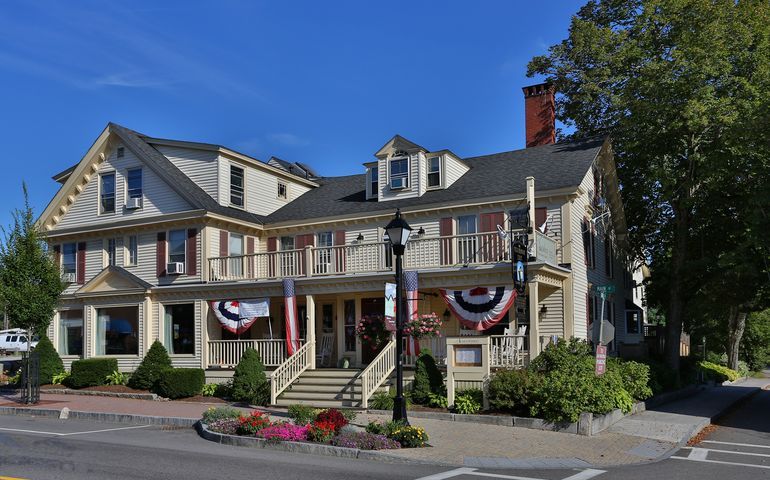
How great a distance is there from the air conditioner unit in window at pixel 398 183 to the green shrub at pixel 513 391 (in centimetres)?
1092

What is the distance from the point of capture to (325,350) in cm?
2533

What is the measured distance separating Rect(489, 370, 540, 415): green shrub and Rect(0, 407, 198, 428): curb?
7110 millimetres

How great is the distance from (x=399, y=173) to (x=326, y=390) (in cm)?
934

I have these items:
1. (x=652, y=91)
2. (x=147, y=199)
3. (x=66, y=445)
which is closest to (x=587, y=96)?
(x=652, y=91)

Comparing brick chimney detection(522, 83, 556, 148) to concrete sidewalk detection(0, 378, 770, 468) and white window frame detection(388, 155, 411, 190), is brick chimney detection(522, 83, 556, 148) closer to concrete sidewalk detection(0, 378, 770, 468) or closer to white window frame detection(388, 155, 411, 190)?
white window frame detection(388, 155, 411, 190)

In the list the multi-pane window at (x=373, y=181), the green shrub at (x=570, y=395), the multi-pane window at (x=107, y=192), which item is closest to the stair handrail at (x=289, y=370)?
the multi-pane window at (x=373, y=181)

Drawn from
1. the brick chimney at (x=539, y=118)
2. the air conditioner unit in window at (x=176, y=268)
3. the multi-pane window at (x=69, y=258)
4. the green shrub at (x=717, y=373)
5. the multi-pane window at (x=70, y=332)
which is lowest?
the green shrub at (x=717, y=373)

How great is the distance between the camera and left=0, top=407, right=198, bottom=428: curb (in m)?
17.6

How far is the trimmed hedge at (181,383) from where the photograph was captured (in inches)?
907

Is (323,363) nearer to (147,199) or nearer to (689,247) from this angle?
(147,199)

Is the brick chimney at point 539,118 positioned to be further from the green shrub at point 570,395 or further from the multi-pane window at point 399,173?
the green shrub at point 570,395

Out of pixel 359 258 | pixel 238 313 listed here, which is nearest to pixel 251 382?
pixel 238 313

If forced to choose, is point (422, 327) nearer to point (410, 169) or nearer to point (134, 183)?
point (410, 169)

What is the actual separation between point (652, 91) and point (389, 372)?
582 inches
